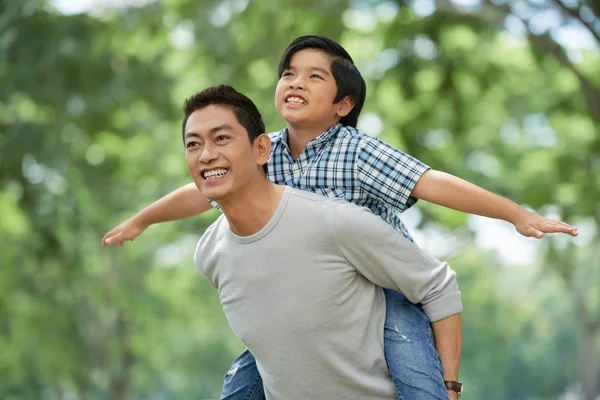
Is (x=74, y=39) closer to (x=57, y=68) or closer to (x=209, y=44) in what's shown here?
(x=57, y=68)

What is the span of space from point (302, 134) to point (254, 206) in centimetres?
46

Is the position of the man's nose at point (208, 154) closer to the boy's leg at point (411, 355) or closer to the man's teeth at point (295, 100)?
the man's teeth at point (295, 100)

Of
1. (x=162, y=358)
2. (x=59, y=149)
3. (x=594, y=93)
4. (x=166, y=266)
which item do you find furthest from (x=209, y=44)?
(x=162, y=358)

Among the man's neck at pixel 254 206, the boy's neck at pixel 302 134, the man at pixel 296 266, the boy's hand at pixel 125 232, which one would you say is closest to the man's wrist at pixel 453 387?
the man at pixel 296 266

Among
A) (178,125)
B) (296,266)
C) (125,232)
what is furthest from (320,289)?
(178,125)

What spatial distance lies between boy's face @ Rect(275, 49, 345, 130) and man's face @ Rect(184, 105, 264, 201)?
1.00 feet

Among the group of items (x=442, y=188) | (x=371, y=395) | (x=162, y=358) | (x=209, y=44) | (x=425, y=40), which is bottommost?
(x=162, y=358)

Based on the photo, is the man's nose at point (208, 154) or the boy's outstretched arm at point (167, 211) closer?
the man's nose at point (208, 154)

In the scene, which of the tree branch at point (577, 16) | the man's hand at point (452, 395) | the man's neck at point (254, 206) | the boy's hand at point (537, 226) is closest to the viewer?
the boy's hand at point (537, 226)

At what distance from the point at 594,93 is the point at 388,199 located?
207 inches

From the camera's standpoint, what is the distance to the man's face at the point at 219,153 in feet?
10.2

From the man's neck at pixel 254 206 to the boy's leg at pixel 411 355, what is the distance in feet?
1.90

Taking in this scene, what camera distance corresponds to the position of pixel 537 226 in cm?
312

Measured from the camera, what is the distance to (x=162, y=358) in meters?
30.0
